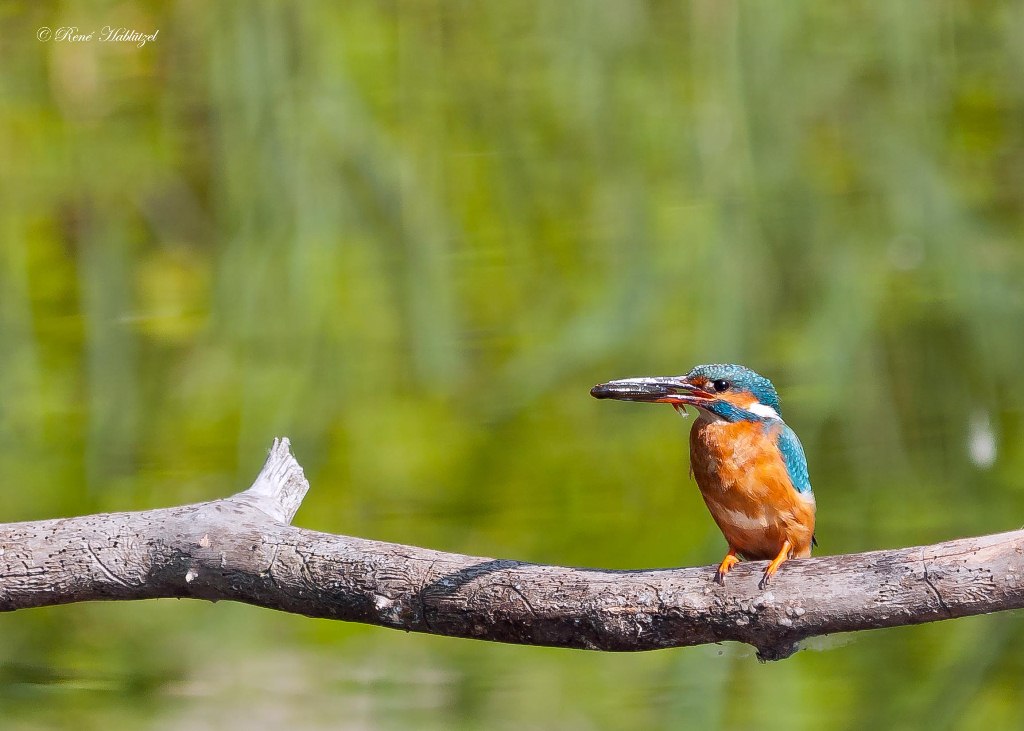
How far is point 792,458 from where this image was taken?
1415mm

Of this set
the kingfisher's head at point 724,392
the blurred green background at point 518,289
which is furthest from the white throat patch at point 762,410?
the blurred green background at point 518,289

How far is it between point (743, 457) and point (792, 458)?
104mm

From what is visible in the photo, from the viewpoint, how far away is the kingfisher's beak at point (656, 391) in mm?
1270

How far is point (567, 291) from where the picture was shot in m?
2.16

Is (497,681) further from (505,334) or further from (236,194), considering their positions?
(236,194)

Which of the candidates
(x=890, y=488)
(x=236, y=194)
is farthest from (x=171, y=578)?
(x=890, y=488)

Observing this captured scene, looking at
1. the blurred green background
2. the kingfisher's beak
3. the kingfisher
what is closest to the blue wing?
the kingfisher

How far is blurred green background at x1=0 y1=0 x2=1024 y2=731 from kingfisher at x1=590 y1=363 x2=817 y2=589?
1.92 ft

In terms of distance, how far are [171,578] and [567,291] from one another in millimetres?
1193

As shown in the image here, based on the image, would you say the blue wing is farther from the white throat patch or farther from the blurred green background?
the blurred green background

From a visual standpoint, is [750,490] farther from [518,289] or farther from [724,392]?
[518,289]

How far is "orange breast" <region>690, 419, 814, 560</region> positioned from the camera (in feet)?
4.29

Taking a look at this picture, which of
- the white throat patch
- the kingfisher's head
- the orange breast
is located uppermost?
the kingfisher's head

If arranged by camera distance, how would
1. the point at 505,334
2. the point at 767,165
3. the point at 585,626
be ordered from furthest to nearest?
the point at 505,334 → the point at 767,165 → the point at 585,626
